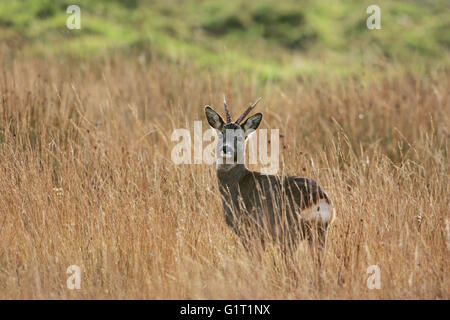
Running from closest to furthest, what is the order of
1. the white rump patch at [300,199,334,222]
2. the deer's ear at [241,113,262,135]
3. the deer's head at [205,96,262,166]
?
the white rump patch at [300,199,334,222]
the deer's head at [205,96,262,166]
the deer's ear at [241,113,262,135]

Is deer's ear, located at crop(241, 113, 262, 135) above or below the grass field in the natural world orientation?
above

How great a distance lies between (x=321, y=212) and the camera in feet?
13.6

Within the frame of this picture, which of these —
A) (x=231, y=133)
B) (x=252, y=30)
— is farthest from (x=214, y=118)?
(x=252, y=30)

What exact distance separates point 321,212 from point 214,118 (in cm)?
114

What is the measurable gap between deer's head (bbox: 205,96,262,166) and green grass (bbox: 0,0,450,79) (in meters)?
6.47

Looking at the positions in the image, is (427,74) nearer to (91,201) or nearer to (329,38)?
(91,201)

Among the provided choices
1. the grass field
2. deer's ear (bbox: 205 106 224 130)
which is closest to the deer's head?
deer's ear (bbox: 205 106 224 130)

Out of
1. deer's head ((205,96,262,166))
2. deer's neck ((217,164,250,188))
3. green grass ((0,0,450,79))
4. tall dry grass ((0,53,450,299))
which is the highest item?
green grass ((0,0,450,79))

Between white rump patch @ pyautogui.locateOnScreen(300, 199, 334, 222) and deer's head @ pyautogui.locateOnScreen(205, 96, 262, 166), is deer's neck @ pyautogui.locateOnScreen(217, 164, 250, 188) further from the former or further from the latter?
white rump patch @ pyautogui.locateOnScreen(300, 199, 334, 222)

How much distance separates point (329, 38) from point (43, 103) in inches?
552

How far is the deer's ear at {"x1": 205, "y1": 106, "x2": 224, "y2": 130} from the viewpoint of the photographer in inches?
186

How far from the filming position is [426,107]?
7461mm

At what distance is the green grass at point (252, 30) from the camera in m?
13.8
